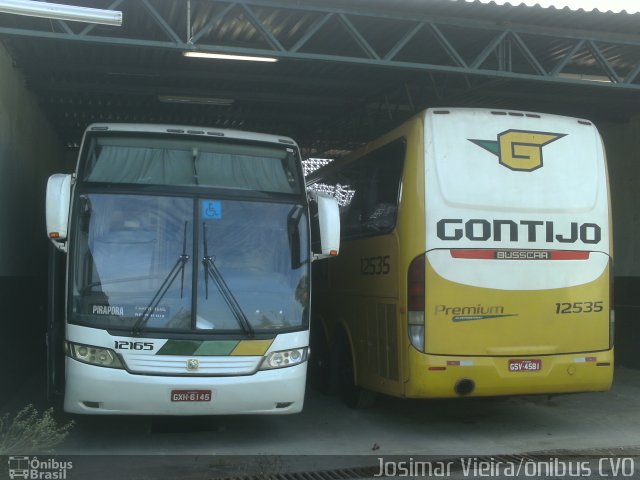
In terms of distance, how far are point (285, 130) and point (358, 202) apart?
17.1 feet

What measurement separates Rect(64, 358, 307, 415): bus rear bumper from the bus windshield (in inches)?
18.1

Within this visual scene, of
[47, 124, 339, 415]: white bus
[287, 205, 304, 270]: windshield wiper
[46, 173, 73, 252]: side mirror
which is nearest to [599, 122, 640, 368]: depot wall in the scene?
[47, 124, 339, 415]: white bus

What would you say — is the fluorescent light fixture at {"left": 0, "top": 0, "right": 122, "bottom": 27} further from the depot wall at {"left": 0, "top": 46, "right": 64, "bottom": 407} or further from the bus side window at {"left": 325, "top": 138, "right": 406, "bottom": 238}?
the bus side window at {"left": 325, "top": 138, "right": 406, "bottom": 238}

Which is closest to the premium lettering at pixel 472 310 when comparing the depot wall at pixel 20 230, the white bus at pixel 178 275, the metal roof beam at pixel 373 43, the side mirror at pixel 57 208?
the white bus at pixel 178 275

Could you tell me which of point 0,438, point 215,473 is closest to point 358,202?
point 215,473

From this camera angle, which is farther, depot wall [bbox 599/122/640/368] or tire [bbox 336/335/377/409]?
depot wall [bbox 599/122/640/368]

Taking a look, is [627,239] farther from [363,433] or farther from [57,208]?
[57,208]

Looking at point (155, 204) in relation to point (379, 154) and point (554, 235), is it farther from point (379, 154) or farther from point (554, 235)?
point (554, 235)

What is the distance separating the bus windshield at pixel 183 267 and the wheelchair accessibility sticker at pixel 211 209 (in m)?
0.01

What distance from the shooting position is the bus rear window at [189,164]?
23.9 feet

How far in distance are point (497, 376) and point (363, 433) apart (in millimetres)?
1696

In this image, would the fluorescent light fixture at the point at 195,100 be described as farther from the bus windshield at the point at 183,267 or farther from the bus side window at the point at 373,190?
the bus windshield at the point at 183,267

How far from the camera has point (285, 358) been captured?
715cm

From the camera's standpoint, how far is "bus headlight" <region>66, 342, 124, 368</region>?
22.0ft
